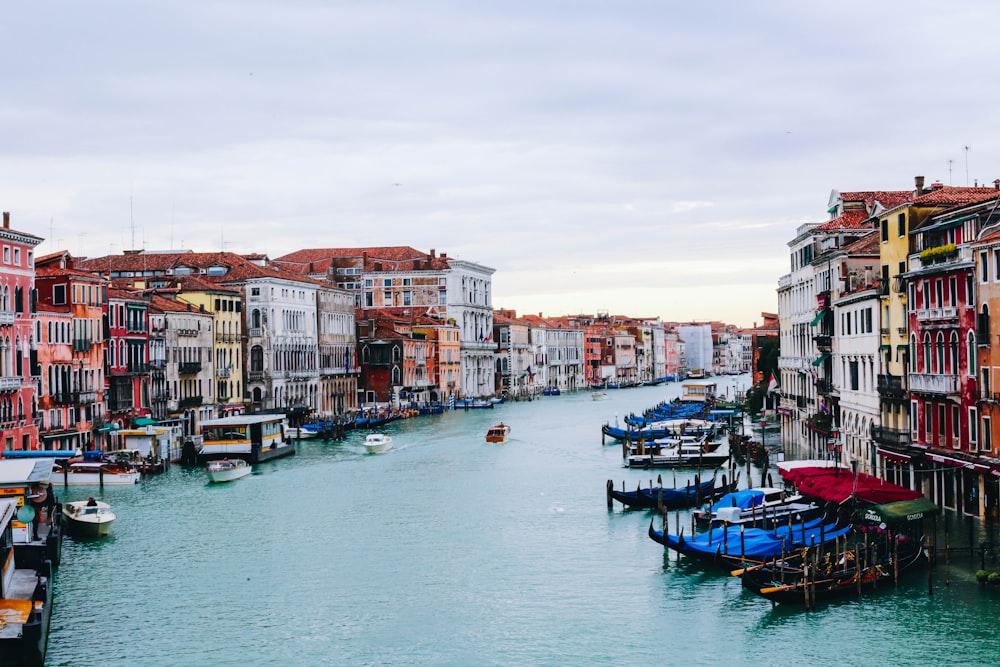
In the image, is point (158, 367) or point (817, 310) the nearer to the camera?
point (817, 310)

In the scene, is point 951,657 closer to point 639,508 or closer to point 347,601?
point 347,601

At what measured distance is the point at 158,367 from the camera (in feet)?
131

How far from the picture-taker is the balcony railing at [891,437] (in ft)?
72.0

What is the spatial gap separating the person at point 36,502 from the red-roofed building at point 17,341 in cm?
859

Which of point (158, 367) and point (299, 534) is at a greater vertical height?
point (158, 367)

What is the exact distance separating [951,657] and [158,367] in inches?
1169

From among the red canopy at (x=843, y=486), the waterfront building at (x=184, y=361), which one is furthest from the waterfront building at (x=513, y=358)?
the red canopy at (x=843, y=486)

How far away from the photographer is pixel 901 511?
18031mm

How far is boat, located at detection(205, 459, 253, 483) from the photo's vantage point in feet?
100

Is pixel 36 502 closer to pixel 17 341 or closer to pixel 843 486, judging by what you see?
pixel 17 341

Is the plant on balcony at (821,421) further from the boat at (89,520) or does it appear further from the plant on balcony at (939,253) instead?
the boat at (89,520)

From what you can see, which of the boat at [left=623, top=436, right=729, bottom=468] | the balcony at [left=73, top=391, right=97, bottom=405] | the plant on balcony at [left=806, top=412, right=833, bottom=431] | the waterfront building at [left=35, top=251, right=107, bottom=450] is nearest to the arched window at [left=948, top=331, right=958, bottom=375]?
the plant on balcony at [left=806, top=412, right=833, bottom=431]

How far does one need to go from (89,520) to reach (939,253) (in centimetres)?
1393

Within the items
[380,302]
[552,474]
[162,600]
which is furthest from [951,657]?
[380,302]
